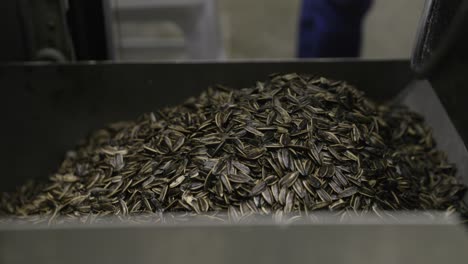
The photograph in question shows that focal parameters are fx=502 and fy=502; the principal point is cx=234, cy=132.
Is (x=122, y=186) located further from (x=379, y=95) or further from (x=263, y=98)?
(x=379, y=95)

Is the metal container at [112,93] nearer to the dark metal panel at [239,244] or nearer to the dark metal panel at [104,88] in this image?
the dark metal panel at [104,88]

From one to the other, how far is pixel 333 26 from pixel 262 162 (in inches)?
49.1

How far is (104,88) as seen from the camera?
122 cm

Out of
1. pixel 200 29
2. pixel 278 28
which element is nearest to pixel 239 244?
pixel 200 29

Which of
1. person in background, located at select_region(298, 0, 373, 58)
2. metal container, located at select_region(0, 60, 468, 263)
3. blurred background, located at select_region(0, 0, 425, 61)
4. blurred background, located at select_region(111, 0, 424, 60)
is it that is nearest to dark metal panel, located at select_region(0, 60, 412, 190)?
metal container, located at select_region(0, 60, 468, 263)

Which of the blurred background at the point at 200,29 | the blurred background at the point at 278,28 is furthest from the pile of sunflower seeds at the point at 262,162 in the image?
the blurred background at the point at 278,28

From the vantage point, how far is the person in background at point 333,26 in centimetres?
194

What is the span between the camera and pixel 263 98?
1017mm

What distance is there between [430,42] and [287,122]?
0.99 feet

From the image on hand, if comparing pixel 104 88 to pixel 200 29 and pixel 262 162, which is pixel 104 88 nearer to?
pixel 262 162

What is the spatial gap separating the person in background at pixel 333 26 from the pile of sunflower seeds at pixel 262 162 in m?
0.87

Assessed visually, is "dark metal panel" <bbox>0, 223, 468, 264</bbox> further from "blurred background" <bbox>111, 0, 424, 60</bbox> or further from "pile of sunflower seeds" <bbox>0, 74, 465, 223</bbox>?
"blurred background" <bbox>111, 0, 424, 60</bbox>

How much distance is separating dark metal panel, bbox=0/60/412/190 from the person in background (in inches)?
30.5

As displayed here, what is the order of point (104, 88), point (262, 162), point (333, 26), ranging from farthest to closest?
point (333, 26) → point (104, 88) → point (262, 162)
